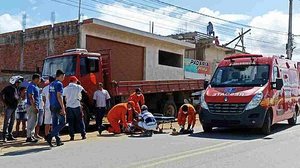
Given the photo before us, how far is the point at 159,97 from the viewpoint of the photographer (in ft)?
64.0

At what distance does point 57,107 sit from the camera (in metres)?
10.4

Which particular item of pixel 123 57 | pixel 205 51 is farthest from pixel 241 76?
pixel 205 51

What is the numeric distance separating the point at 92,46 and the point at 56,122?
10.7 m

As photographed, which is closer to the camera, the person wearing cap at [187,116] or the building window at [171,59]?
the person wearing cap at [187,116]

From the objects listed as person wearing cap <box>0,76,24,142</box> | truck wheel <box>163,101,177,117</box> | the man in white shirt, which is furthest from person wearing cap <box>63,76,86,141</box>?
truck wheel <box>163,101,177,117</box>

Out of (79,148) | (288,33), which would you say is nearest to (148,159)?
(79,148)

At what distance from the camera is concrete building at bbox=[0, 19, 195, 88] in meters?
20.7

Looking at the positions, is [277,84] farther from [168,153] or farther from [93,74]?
[93,74]

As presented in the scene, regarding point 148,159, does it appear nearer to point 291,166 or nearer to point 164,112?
point 291,166

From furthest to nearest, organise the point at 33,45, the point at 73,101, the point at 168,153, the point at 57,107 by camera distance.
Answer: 1. the point at 33,45
2. the point at 73,101
3. the point at 57,107
4. the point at 168,153

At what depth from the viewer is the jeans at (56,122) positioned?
10.3 meters

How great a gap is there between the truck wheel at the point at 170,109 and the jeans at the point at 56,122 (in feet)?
30.5

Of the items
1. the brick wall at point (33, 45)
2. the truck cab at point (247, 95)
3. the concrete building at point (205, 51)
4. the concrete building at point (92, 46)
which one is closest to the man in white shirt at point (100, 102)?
the truck cab at point (247, 95)

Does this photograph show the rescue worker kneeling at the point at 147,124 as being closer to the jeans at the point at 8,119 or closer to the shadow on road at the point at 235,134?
the shadow on road at the point at 235,134
